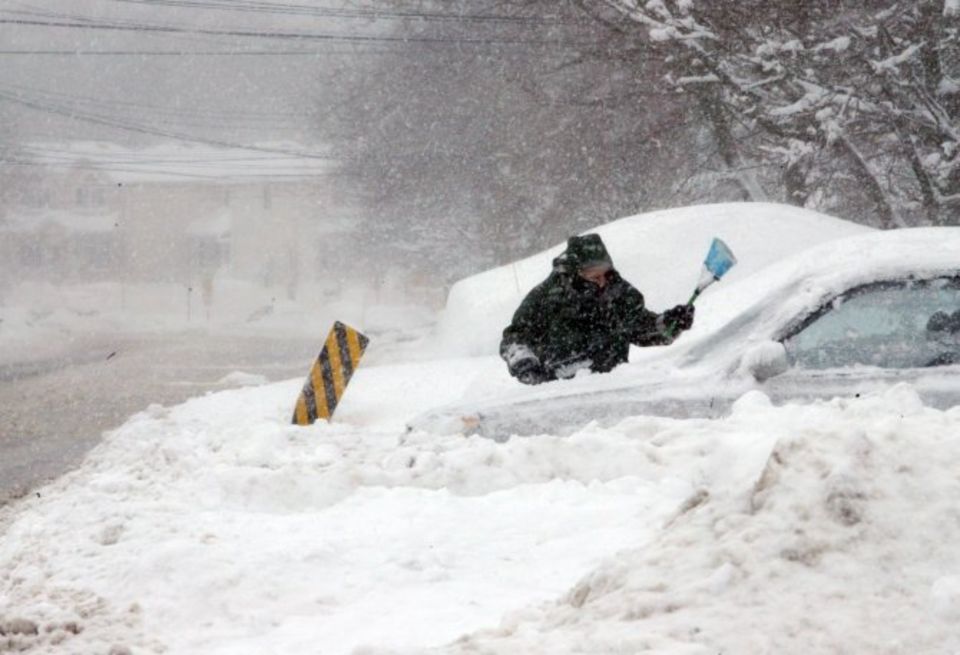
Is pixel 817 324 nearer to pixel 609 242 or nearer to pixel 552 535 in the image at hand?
pixel 552 535

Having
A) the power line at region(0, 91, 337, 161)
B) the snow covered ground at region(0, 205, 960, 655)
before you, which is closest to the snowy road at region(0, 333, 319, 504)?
the snow covered ground at region(0, 205, 960, 655)

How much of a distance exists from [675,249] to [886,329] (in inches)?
163

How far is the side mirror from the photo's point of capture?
5207mm

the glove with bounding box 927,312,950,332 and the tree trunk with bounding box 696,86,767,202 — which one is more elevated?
the tree trunk with bounding box 696,86,767,202

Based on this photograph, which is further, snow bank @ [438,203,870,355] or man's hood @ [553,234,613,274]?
snow bank @ [438,203,870,355]

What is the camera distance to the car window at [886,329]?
17.7ft

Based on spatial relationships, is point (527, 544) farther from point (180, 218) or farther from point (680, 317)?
point (180, 218)

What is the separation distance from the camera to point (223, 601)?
3.87 m

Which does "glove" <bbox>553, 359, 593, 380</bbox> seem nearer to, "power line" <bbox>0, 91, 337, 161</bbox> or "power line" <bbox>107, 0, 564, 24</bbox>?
"power line" <bbox>107, 0, 564, 24</bbox>

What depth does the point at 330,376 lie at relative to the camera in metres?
8.77

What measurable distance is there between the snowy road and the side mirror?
592 cm

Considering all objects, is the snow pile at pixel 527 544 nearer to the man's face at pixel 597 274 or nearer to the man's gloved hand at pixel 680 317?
the man's gloved hand at pixel 680 317

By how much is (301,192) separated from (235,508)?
64.7 m

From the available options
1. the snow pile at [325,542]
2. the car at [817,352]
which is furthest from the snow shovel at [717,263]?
the snow pile at [325,542]
